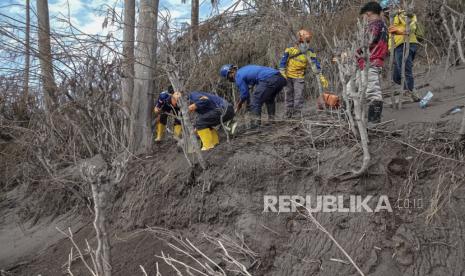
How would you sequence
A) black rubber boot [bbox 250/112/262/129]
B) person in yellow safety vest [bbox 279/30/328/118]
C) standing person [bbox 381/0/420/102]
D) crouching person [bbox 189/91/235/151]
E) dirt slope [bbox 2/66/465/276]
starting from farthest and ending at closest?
person in yellow safety vest [bbox 279/30/328/118], black rubber boot [bbox 250/112/262/129], crouching person [bbox 189/91/235/151], standing person [bbox 381/0/420/102], dirt slope [bbox 2/66/465/276]

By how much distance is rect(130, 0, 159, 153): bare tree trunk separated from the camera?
7137mm

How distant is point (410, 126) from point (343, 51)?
4.41 feet

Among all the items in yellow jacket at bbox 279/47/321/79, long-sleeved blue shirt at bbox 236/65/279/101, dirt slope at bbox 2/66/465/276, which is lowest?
dirt slope at bbox 2/66/465/276

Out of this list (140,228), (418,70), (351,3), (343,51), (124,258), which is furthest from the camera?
(351,3)

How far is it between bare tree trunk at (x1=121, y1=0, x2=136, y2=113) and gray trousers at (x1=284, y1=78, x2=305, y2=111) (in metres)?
2.40

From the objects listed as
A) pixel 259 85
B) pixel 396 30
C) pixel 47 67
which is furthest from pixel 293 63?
pixel 47 67

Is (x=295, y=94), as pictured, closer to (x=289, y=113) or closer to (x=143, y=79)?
(x=289, y=113)

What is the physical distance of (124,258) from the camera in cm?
574

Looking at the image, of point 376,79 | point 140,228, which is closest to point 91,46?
point 140,228

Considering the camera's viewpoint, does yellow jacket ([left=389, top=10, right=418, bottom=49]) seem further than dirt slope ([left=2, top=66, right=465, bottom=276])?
Yes

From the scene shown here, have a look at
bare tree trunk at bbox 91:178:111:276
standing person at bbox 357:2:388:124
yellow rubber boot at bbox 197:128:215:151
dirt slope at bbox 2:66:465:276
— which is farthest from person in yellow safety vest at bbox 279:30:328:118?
bare tree trunk at bbox 91:178:111:276

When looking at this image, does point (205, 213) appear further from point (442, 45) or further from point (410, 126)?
point (442, 45)

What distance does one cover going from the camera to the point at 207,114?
700 cm

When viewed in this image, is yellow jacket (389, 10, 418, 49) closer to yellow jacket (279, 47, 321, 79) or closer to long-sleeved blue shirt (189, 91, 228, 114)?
yellow jacket (279, 47, 321, 79)
